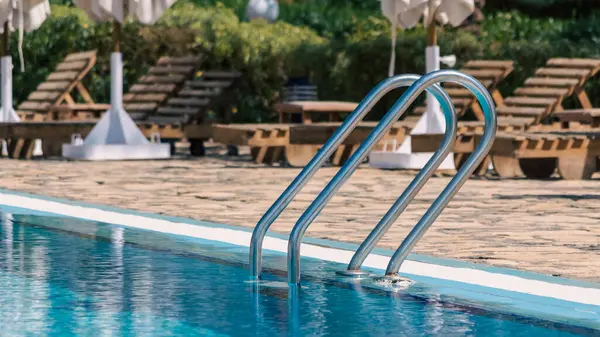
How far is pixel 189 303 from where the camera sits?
239 inches

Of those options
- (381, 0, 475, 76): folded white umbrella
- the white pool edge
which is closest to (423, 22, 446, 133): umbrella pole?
(381, 0, 475, 76): folded white umbrella

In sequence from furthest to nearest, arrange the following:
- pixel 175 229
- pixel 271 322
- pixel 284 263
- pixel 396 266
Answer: pixel 175 229 < pixel 284 263 < pixel 396 266 < pixel 271 322

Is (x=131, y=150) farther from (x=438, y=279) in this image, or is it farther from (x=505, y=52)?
(x=438, y=279)

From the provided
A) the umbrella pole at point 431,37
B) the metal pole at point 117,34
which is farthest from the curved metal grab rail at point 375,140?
the metal pole at point 117,34

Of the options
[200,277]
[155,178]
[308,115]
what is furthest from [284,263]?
[308,115]

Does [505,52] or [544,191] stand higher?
[505,52]

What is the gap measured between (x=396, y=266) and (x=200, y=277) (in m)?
0.96

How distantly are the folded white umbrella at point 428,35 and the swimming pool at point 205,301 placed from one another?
23.1ft

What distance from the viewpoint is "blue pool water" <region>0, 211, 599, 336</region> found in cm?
540

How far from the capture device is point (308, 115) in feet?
57.2

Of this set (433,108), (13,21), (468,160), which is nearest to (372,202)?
(433,108)

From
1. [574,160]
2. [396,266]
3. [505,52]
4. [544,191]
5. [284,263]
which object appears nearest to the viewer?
[396,266]

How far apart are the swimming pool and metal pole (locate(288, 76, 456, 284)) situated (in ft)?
0.58

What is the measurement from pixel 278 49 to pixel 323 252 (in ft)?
48.0
